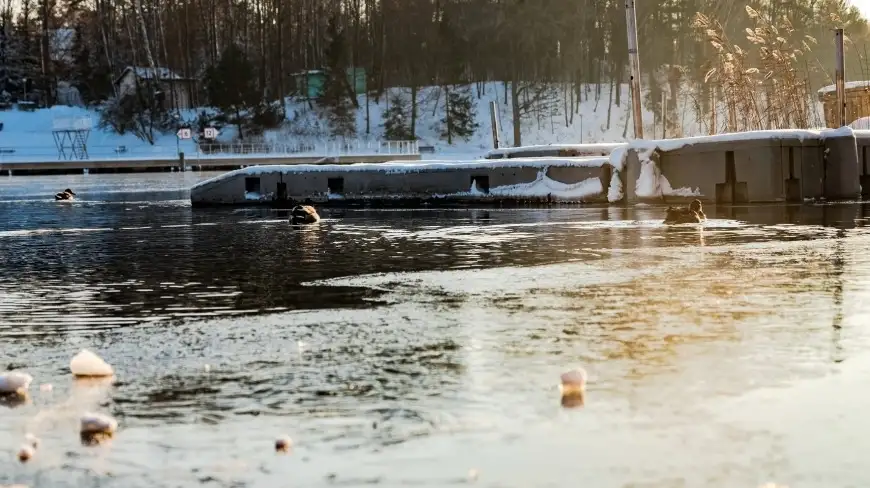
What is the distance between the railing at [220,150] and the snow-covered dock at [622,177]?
156 ft

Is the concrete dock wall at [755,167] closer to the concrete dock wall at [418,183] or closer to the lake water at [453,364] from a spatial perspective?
the concrete dock wall at [418,183]

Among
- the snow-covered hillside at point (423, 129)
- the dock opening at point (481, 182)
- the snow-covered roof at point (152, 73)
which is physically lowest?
Answer: the dock opening at point (481, 182)

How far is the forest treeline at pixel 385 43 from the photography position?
88.0 m

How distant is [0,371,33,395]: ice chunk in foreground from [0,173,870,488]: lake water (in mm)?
193

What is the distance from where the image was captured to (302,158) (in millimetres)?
73188

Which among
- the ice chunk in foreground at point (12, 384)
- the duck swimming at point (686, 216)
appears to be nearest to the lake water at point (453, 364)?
the ice chunk in foreground at point (12, 384)

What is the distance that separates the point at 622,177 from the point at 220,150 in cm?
6293

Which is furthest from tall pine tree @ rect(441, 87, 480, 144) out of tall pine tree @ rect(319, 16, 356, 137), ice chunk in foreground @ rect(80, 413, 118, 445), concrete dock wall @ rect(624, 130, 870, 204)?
ice chunk in foreground @ rect(80, 413, 118, 445)

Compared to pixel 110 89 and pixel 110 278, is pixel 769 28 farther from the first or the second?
pixel 110 89

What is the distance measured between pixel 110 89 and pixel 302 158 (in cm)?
3330

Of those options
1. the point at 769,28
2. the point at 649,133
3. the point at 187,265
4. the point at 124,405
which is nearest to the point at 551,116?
the point at 649,133

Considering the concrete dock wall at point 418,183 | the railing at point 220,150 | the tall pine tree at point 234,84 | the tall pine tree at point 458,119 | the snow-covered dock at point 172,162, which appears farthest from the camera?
the tall pine tree at point 458,119

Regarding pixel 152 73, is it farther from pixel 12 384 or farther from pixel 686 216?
pixel 12 384

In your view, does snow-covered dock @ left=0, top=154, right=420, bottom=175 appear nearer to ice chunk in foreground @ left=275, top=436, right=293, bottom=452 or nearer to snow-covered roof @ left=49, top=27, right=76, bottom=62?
snow-covered roof @ left=49, top=27, right=76, bottom=62
